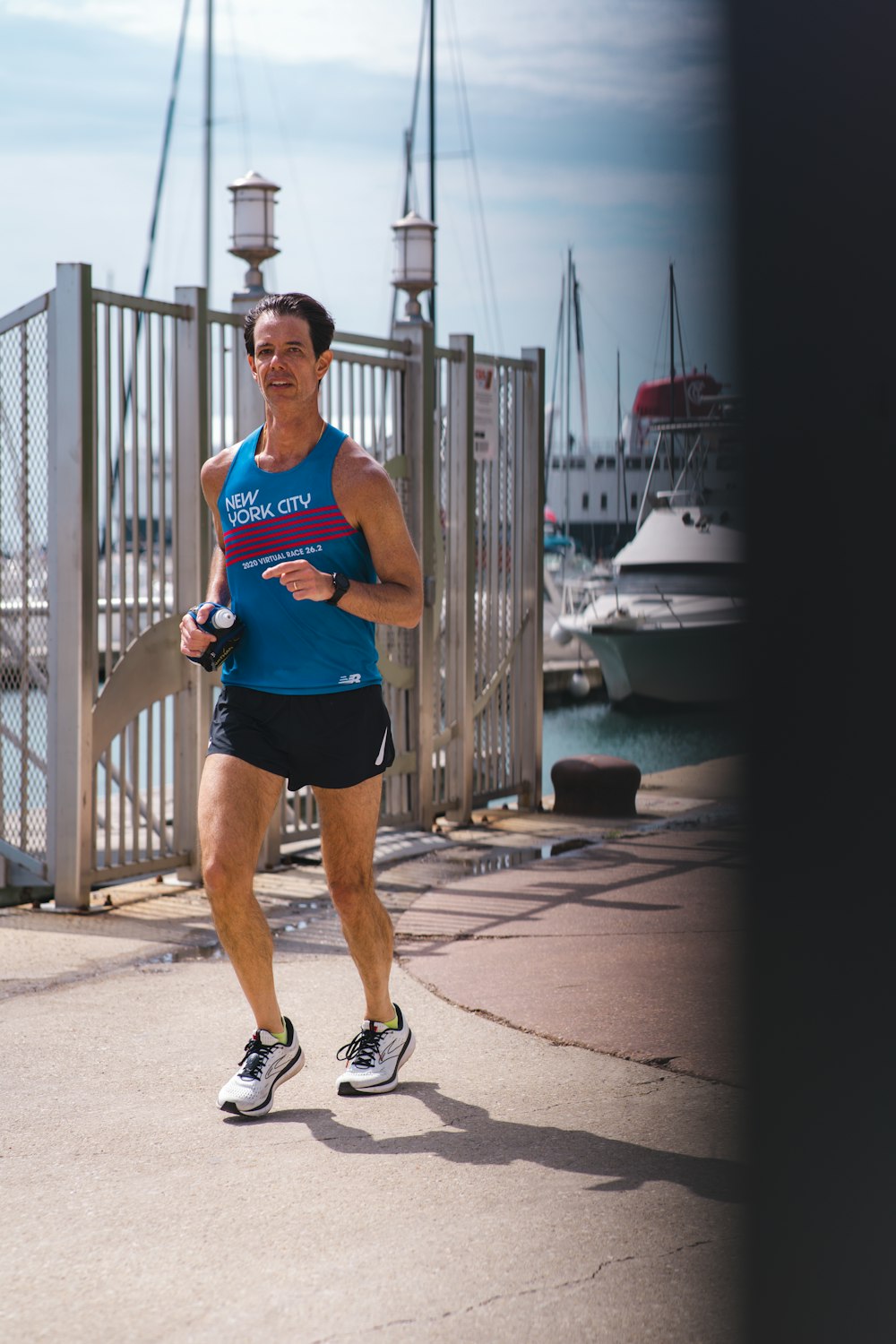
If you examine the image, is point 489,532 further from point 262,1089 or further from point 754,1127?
point 754,1127

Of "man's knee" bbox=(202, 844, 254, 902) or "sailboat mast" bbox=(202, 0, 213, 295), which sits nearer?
"man's knee" bbox=(202, 844, 254, 902)

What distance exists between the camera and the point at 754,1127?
829 mm

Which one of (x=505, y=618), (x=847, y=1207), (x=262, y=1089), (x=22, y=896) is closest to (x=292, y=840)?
(x=22, y=896)

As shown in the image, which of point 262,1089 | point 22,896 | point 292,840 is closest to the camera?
point 262,1089

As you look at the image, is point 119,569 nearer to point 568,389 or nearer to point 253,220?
point 253,220

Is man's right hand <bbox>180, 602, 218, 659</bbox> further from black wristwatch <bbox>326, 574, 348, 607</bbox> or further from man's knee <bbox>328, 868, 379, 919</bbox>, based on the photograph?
man's knee <bbox>328, 868, 379, 919</bbox>

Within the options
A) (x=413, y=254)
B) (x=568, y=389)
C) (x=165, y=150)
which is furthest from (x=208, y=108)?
(x=568, y=389)

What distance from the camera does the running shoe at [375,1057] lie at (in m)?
4.09

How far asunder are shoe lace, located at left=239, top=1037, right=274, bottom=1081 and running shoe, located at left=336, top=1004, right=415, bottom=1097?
0.26 m

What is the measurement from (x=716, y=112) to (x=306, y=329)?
3336mm

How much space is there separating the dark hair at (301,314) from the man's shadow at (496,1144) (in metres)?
1.88

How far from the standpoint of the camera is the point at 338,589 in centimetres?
376

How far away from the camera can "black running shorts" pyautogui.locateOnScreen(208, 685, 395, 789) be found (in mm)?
3967

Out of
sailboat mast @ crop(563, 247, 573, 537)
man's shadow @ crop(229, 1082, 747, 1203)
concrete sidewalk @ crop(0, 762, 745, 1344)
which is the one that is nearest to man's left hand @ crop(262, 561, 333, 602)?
concrete sidewalk @ crop(0, 762, 745, 1344)
